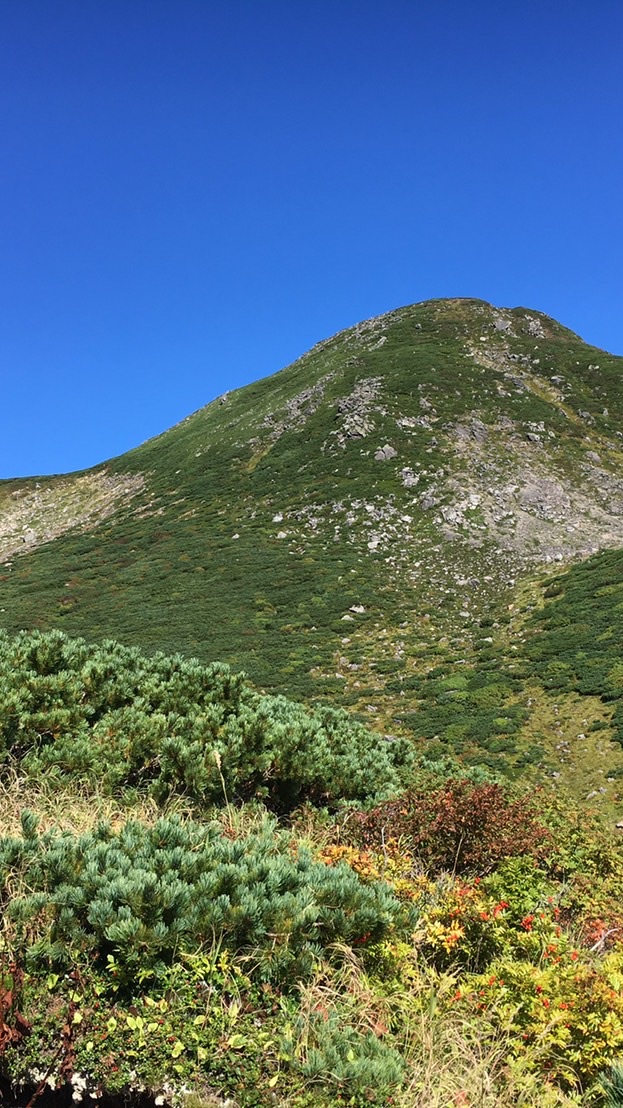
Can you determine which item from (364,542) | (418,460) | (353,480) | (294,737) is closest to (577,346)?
(418,460)

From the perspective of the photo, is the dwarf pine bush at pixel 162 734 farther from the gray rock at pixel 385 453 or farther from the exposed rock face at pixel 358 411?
the exposed rock face at pixel 358 411

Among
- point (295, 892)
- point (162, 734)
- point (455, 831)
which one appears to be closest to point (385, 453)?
point (162, 734)

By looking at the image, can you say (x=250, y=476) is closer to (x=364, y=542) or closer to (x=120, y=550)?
(x=120, y=550)

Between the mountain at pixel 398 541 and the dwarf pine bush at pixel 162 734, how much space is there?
11.8m

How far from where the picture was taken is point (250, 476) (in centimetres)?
5847

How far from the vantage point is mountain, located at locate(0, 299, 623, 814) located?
25938 millimetres

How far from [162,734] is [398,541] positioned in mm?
37493

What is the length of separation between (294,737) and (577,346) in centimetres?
7683

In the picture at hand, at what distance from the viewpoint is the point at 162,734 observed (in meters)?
8.11

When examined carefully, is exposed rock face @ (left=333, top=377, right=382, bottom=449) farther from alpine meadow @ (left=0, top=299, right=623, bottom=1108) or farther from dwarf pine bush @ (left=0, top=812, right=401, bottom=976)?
dwarf pine bush @ (left=0, top=812, right=401, bottom=976)

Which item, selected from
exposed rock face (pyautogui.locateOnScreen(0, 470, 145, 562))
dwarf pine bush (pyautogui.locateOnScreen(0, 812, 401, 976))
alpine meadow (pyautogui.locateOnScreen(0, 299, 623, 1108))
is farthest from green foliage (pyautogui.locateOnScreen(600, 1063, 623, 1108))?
exposed rock face (pyautogui.locateOnScreen(0, 470, 145, 562))

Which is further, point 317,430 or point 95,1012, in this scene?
point 317,430

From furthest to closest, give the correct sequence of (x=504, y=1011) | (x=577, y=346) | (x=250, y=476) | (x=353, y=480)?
(x=577, y=346)
(x=250, y=476)
(x=353, y=480)
(x=504, y=1011)

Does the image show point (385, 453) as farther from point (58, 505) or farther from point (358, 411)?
point (58, 505)
